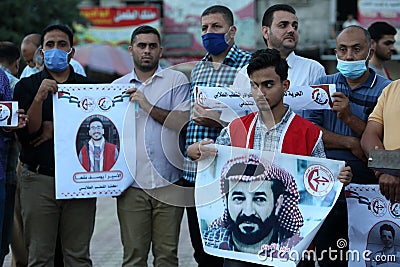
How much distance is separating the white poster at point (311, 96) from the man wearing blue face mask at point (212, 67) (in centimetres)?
58

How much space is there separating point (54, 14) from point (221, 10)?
42.5 feet

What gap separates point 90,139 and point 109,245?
342 centimetres

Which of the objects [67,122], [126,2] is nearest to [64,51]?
[67,122]

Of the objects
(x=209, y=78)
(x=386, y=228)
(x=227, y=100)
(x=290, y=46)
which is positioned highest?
(x=290, y=46)

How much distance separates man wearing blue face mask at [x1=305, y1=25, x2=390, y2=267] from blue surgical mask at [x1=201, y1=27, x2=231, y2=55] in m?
0.85

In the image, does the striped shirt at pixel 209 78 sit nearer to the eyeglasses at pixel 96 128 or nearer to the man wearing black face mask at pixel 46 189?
the eyeglasses at pixel 96 128

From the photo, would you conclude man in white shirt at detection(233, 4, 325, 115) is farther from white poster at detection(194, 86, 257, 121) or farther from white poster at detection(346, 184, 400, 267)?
white poster at detection(346, 184, 400, 267)

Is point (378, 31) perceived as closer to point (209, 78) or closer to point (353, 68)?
point (353, 68)

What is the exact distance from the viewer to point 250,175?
4520mm

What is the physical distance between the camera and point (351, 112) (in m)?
5.35

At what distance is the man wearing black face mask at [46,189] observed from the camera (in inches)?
227

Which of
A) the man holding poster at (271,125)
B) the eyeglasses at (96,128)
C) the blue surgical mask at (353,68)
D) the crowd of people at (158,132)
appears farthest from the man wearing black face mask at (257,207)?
the eyeglasses at (96,128)

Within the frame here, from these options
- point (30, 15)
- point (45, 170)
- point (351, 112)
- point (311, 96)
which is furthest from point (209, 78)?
point (30, 15)

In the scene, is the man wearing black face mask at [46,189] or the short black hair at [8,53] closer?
the man wearing black face mask at [46,189]
